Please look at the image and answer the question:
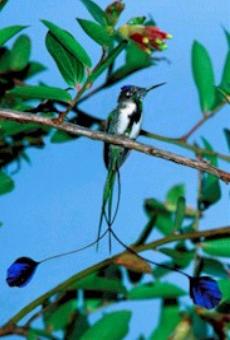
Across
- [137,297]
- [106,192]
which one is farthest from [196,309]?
[106,192]

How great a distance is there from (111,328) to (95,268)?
0.07 m

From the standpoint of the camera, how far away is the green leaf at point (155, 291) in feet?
2.97

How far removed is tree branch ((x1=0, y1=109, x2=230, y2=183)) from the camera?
0.60 meters

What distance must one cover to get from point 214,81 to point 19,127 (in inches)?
9.1

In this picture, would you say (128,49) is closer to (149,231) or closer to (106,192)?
(149,231)

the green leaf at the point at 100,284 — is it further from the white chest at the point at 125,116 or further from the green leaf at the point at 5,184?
the white chest at the point at 125,116

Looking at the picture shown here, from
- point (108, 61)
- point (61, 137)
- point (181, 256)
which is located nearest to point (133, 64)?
point (61, 137)

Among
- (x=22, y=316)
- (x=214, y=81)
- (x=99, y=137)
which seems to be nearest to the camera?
(x=99, y=137)

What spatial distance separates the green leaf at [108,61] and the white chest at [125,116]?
0.05 meters

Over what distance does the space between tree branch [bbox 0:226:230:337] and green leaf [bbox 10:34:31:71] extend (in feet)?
1.05

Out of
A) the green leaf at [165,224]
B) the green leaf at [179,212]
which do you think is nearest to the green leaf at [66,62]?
the green leaf at [179,212]

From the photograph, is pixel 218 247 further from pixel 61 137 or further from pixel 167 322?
pixel 61 137

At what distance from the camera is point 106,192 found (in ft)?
2.20

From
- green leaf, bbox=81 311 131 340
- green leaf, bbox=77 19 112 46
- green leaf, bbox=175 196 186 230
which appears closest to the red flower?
green leaf, bbox=77 19 112 46
